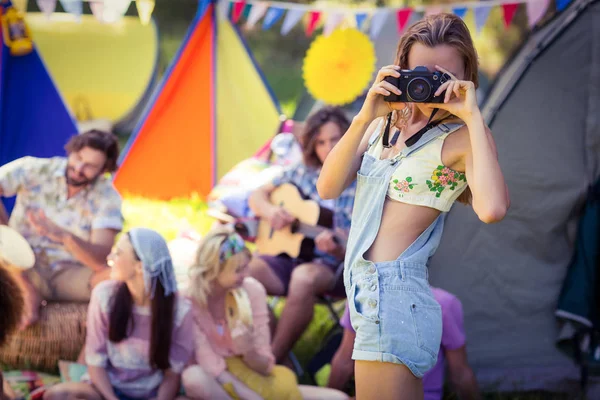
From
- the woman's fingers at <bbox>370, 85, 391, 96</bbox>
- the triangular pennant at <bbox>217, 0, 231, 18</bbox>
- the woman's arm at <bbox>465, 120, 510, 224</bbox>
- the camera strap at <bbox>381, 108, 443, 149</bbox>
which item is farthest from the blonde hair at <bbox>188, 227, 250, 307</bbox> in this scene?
the triangular pennant at <bbox>217, 0, 231, 18</bbox>

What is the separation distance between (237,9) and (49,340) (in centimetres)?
272

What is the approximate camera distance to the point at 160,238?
2941 millimetres

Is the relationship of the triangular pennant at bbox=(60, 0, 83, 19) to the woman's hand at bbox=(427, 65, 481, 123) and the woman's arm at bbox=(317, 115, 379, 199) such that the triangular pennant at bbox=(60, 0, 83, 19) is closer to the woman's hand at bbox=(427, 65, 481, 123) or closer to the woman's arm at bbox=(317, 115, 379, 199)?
the woman's arm at bbox=(317, 115, 379, 199)

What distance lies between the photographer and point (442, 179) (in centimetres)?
171

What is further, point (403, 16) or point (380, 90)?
point (403, 16)

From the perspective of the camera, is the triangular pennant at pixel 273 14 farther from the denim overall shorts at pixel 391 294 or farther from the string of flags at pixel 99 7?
the denim overall shorts at pixel 391 294

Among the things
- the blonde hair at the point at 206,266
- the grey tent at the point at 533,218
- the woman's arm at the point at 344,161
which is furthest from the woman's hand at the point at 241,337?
the woman's arm at the point at 344,161

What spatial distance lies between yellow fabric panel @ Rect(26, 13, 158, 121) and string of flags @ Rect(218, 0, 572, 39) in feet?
9.94

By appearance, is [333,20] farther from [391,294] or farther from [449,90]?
[391,294]

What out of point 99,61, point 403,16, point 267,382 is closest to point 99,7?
point 403,16

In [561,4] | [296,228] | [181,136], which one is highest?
[561,4]

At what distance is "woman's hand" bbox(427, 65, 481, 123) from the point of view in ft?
5.37

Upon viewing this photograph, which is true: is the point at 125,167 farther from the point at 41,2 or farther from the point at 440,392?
the point at 440,392

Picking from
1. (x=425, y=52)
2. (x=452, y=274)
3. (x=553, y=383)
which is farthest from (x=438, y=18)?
(x=553, y=383)
